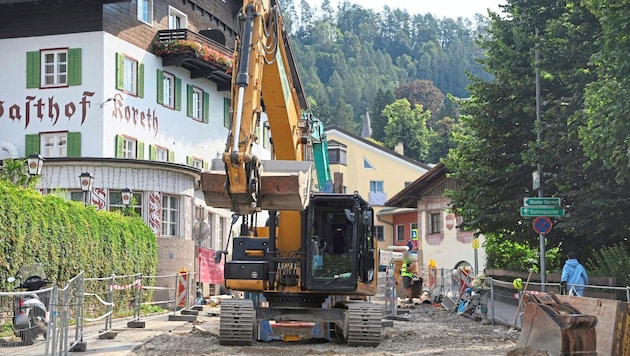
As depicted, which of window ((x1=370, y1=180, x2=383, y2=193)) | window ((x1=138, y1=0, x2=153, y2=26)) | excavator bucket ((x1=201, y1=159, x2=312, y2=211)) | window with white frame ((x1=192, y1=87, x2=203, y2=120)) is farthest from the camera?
window ((x1=370, y1=180, x2=383, y2=193))

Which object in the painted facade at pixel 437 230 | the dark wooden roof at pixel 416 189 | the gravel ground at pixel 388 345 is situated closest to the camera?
the gravel ground at pixel 388 345

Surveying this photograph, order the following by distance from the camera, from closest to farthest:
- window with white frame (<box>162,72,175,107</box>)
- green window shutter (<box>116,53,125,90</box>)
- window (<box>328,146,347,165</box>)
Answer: green window shutter (<box>116,53,125,90</box>) < window with white frame (<box>162,72,175,107</box>) < window (<box>328,146,347,165</box>)

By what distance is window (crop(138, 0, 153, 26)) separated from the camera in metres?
39.4

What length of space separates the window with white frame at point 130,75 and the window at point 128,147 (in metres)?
1.85

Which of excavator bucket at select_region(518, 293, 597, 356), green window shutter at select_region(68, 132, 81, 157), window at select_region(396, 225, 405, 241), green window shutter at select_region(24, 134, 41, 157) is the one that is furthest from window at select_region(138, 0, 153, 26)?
window at select_region(396, 225, 405, 241)

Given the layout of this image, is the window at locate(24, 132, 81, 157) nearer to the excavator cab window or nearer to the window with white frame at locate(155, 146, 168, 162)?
the window with white frame at locate(155, 146, 168, 162)

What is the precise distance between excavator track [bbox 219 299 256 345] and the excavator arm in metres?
3.56

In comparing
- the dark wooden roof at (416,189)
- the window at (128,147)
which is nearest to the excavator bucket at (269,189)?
the window at (128,147)

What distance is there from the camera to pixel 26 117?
37.4m

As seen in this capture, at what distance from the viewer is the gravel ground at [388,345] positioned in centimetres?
1694

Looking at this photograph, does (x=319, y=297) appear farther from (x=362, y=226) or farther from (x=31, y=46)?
(x=31, y=46)

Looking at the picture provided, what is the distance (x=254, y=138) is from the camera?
47.1ft

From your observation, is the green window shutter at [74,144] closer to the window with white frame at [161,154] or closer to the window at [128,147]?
the window at [128,147]

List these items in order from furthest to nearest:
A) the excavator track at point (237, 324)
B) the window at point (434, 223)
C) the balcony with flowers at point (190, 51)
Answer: the window at point (434, 223) → the balcony with flowers at point (190, 51) → the excavator track at point (237, 324)
